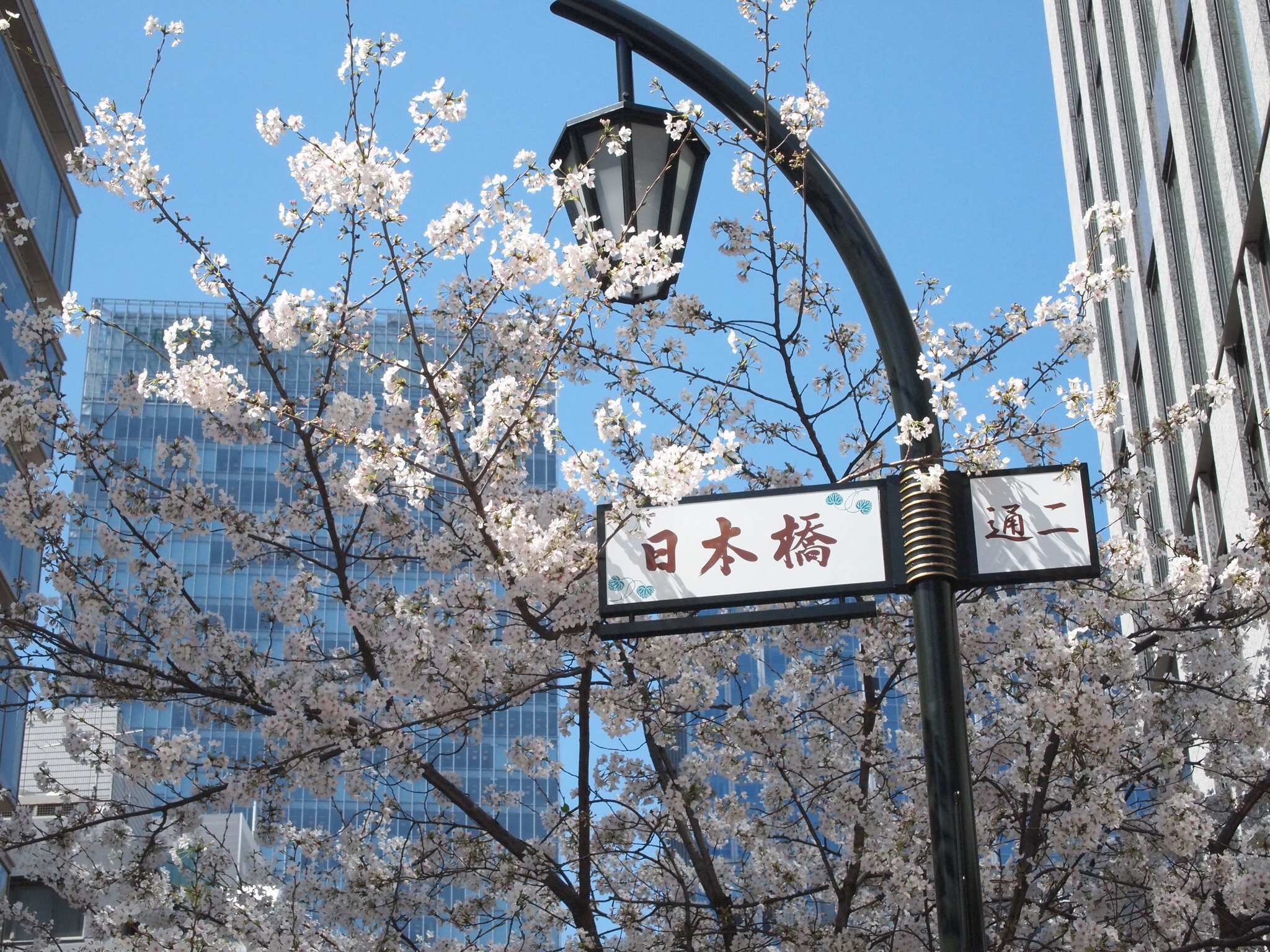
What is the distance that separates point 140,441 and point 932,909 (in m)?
90.9

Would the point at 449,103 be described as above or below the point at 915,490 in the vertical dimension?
above

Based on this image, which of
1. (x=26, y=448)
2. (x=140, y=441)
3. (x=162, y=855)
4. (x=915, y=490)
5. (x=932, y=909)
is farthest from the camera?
(x=140, y=441)

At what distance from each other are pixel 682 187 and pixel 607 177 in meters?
0.37

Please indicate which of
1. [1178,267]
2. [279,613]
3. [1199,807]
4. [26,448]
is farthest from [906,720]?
[1178,267]

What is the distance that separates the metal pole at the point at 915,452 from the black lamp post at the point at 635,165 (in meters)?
0.23

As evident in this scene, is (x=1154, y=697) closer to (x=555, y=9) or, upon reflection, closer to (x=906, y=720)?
(x=906, y=720)

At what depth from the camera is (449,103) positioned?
8.18 meters

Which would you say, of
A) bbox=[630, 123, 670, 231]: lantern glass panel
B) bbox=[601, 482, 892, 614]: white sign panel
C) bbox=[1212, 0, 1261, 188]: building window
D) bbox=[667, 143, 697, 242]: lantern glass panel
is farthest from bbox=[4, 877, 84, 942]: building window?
bbox=[601, 482, 892, 614]: white sign panel

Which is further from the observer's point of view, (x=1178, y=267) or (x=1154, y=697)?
(x=1178, y=267)

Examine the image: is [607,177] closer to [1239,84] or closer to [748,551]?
[748,551]

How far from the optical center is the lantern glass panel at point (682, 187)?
703 cm

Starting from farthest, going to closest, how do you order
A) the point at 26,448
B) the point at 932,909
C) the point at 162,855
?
the point at 162,855 < the point at 26,448 < the point at 932,909

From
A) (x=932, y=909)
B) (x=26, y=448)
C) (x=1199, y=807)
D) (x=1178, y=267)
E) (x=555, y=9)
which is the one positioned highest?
(x=1178, y=267)

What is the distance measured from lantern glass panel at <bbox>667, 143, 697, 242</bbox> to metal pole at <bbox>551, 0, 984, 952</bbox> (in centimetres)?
27
